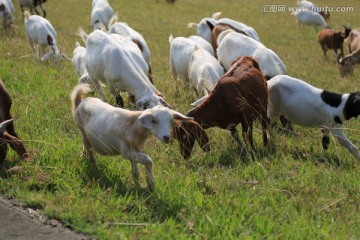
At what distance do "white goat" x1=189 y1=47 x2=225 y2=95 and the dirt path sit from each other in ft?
12.5

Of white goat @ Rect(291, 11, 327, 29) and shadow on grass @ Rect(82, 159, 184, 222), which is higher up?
shadow on grass @ Rect(82, 159, 184, 222)

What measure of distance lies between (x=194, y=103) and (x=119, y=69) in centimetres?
139

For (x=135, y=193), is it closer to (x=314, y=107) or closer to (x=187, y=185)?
(x=187, y=185)

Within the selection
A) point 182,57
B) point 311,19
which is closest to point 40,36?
point 182,57

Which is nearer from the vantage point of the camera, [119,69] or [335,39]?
[119,69]

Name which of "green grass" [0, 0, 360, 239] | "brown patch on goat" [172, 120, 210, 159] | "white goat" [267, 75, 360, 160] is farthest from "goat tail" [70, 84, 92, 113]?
"white goat" [267, 75, 360, 160]

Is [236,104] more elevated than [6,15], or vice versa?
[236,104]

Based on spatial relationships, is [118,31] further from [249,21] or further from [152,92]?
[249,21]

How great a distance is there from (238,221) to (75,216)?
126 centimetres

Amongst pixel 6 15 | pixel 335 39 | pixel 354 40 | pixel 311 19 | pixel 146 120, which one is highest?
pixel 146 120

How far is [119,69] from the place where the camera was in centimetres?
771

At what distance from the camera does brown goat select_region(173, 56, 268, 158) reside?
6457 mm

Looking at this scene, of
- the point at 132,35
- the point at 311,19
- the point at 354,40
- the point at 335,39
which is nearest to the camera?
the point at 132,35

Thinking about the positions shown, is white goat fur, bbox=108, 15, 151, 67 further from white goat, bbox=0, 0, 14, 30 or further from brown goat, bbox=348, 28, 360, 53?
brown goat, bbox=348, 28, 360, 53
